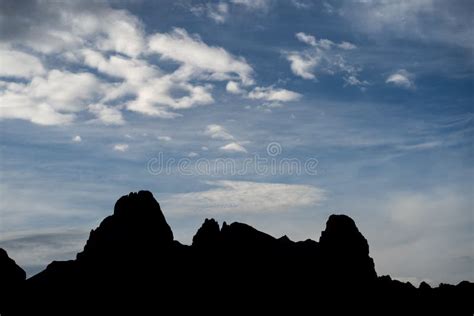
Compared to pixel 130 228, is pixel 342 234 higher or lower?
lower

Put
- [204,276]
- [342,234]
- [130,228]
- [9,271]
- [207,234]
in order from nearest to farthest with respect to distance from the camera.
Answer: [9,271], [130,228], [204,276], [207,234], [342,234]

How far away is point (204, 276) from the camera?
130125mm

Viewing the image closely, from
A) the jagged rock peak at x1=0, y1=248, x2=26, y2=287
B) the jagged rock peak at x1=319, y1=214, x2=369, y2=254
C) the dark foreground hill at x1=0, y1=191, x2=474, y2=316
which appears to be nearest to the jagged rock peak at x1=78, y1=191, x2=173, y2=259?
the dark foreground hill at x1=0, y1=191, x2=474, y2=316

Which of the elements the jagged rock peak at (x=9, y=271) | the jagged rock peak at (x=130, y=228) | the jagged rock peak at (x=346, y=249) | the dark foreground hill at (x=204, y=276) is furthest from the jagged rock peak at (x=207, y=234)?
the jagged rock peak at (x=9, y=271)

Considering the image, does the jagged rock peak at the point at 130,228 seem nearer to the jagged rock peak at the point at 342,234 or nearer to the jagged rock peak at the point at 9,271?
the jagged rock peak at the point at 9,271

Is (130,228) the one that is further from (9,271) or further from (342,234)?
(342,234)

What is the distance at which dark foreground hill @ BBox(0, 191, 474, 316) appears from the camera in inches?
4769

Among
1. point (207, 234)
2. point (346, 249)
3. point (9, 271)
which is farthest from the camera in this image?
point (346, 249)

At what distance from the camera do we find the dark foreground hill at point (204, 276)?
12112 cm

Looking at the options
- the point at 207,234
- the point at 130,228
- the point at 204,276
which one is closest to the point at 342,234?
the point at 207,234

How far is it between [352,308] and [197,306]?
4545 centimetres

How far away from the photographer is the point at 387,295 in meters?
143

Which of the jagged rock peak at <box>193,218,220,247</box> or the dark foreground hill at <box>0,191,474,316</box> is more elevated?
the jagged rock peak at <box>193,218,220,247</box>

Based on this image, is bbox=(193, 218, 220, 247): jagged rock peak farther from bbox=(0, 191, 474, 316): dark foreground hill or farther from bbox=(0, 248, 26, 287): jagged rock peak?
bbox=(0, 248, 26, 287): jagged rock peak
